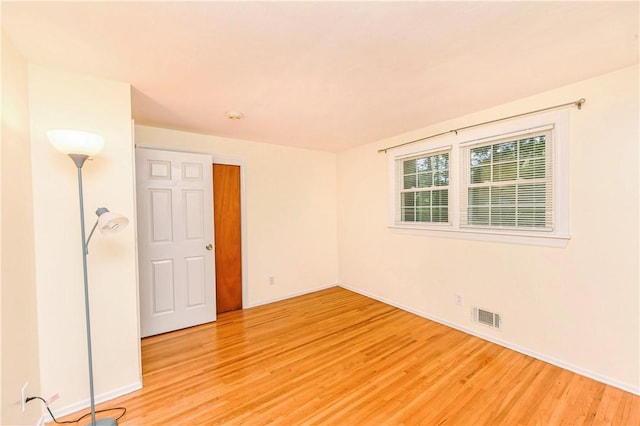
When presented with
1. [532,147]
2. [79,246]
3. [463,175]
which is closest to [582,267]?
[532,147]

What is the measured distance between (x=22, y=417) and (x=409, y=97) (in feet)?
11.3

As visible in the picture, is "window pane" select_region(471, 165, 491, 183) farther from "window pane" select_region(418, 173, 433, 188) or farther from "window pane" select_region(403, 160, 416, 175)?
"window pane" select_region(403, 160, 416, 175)

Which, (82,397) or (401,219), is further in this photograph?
(401,219)

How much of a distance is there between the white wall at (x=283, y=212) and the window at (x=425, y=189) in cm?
146

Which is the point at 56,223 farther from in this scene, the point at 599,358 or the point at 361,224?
the point at 599,358

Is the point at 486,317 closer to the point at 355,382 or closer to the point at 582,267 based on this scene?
the point at 582,267

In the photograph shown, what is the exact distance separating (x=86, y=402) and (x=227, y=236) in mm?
2075

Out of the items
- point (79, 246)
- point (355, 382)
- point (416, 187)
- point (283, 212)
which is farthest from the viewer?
point (283, 212)

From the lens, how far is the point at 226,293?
362cm

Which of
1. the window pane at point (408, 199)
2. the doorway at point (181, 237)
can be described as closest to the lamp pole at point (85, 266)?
the doorway at point (181, 237)

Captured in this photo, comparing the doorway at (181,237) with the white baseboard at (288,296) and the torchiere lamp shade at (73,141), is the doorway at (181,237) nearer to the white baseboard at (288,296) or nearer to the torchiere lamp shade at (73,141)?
the white baseboard at (288,296)

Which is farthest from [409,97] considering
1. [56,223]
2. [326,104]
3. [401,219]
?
[56,223]

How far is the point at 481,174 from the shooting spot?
111 inches

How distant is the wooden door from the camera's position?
11.7ft
